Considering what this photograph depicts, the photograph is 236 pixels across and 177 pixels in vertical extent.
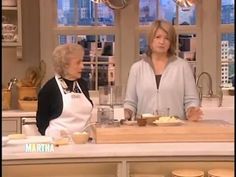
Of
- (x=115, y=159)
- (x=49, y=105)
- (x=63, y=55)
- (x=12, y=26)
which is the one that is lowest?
(x=115, y=159)

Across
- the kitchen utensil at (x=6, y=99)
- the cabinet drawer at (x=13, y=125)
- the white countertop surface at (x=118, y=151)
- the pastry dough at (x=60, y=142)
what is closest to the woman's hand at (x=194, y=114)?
the white countertop surface at (x=118, y=151)

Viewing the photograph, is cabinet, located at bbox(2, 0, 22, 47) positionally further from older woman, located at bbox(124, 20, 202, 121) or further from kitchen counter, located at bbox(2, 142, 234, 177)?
kitchen counter, located at bbox(2, 142, 234, 177)

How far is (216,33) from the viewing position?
4660mm

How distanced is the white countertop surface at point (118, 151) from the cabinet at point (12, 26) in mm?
2307

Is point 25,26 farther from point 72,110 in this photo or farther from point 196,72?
point 72,110

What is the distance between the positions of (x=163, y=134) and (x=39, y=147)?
0.60m

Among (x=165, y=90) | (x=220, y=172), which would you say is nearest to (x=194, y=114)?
(x=165, y=90)

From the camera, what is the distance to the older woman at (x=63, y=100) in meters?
2.65

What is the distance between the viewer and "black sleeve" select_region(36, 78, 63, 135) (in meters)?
2.64

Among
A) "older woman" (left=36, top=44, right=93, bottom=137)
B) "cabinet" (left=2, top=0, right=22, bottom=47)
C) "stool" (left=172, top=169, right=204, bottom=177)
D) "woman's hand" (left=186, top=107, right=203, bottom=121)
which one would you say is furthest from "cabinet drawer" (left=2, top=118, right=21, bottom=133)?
"stool" (left=172, top=169, right=204, bottom=177)

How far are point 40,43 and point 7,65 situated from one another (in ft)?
1.29

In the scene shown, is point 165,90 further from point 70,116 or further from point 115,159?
point 115,159

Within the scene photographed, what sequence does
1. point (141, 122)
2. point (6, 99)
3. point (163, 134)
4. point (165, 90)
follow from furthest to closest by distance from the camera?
1. point (6, 99)
2. point (165, 90)
3. point (141, 122)
4. point (163, 134)

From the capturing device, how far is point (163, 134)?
2.24 meters
